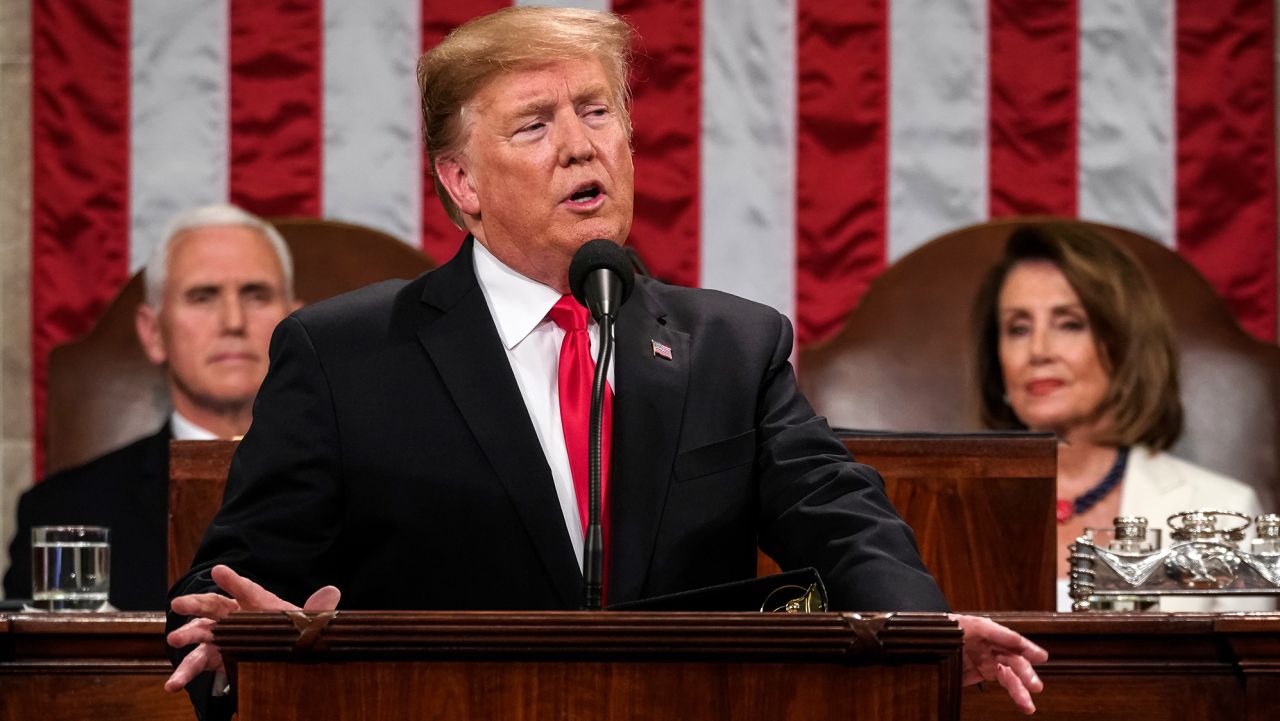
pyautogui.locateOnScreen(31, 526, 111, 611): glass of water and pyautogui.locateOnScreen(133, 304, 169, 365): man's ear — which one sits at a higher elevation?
pyautogui.locateOnScreen(133, 304, 169, 365): man's ear

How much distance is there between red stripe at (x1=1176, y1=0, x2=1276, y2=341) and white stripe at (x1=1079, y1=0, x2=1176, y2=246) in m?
0.05

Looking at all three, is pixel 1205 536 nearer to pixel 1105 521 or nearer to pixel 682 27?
pixel 1105 521

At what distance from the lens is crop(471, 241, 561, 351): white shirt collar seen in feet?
7.51

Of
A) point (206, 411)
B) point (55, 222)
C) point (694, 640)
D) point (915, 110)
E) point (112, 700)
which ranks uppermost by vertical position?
point (915, 110)

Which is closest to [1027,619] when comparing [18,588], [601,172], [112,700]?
[601,172]

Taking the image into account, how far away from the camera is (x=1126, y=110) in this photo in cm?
461

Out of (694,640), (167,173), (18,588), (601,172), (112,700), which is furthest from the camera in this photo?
(167,173)

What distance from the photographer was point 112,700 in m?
2.47

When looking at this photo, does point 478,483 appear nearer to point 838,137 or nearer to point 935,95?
point 838,137

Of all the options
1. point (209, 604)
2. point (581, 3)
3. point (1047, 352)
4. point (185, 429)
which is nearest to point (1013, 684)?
point (209, 604)

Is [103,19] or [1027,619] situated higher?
[103,19]

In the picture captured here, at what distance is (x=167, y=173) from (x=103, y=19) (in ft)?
1.47

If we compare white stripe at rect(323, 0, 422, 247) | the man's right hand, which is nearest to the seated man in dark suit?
white stripe at rect(323, 0, 422, 247)

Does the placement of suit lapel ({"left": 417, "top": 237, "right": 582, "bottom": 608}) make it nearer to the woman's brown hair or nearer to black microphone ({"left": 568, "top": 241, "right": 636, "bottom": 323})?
black microphone ({"left": 568, "top": 241, "right": 636, "bottom": 323})
